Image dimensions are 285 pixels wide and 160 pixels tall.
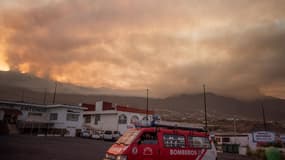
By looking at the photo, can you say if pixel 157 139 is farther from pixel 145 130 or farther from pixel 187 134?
pixel 187 134

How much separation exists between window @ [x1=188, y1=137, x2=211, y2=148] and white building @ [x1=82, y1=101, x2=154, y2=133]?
52.8 meters

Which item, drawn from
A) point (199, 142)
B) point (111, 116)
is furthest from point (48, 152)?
point (111, 116)

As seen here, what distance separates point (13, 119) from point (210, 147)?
5688 cm

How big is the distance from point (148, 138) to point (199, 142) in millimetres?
2834

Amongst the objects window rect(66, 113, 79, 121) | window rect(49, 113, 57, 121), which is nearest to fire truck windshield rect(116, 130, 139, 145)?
window rect(66, 113, 79, 121)

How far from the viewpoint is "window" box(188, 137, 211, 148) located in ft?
36.6

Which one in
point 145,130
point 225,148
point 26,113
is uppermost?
point 26,113

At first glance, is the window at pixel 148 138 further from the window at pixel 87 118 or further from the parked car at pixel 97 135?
the window at pixel 87 118

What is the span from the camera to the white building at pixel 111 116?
67.1 meters

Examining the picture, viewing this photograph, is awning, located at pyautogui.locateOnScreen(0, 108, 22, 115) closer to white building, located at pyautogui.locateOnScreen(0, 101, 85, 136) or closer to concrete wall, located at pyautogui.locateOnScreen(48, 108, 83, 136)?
white building, located at pyautogui.locateOnScreen(0, 101, 85, 136)

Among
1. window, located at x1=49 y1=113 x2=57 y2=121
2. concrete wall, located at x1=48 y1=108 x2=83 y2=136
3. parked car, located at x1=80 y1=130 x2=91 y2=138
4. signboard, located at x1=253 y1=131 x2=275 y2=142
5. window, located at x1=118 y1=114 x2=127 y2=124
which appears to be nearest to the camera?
signboard, located at x1=253 y1=131 x2=275 y2=142

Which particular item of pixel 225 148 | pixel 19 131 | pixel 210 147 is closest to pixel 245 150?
pixel 225 148

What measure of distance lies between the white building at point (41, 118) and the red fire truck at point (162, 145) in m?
53.3

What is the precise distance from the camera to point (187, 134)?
11180 mm
